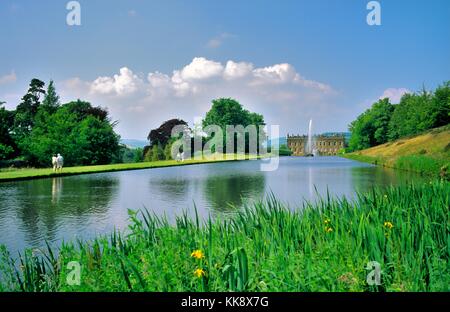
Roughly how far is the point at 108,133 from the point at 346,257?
23.9m

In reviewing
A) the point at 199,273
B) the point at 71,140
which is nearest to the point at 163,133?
the point at 71,140

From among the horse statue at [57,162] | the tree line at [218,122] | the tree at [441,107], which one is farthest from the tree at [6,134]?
the tree at [441,107]

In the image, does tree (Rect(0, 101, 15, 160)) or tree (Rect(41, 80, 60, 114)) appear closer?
tree (Rect(0, 101, 15, 160))

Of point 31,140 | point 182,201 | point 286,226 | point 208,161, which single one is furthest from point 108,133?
point 286,226

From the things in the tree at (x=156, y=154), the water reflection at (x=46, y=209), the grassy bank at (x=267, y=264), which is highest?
the tree at (x=156, y=154)

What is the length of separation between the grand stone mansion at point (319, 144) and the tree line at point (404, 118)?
3.43 m

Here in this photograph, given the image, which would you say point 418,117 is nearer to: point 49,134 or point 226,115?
point 226,115

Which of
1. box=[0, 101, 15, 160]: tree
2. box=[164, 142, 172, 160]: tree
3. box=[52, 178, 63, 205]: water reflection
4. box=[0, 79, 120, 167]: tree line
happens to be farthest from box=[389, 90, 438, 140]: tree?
box=[0, 101, 15, 160]: tree

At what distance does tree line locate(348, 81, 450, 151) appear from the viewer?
32.7 meters

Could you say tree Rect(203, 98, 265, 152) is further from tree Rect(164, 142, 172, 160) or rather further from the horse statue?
the horse statue

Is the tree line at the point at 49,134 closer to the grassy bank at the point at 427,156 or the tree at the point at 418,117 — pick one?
the grassy bank at the point at 427,156

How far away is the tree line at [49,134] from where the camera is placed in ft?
69.7

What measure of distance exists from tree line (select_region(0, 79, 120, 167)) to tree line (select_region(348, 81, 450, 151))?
77.0 ft
